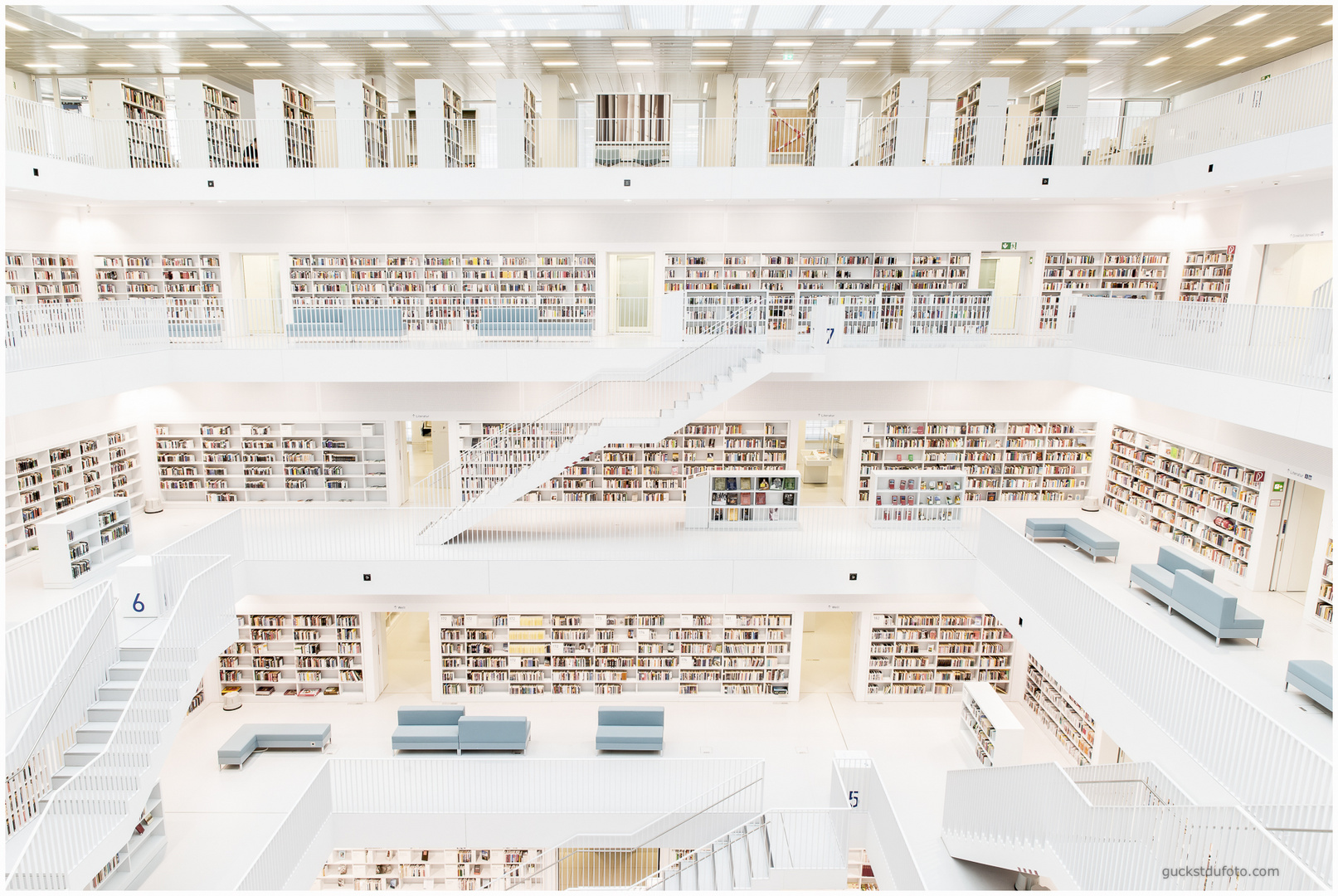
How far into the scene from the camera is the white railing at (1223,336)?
7.11 meters

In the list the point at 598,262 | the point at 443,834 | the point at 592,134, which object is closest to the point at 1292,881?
the point at 443,834

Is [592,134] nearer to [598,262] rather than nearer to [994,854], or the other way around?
[598,262]

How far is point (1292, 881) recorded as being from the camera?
14.9 ft

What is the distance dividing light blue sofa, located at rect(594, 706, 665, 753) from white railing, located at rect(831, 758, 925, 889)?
2493mm

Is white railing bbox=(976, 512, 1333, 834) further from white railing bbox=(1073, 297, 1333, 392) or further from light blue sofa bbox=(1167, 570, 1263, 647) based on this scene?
white railing bbox=(1073, 297, 1333, 392)

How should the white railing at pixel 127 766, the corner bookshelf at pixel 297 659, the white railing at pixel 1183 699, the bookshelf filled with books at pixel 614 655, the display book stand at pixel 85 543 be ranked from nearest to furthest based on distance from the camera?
the white railing at pixel 1183 699
the white railing at pixel 127 766
the display book stand at pixel 85 543
the corner bookshelf at pixel 297 659
the bookshelf filled with books at pixel 614 655

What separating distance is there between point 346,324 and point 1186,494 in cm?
1276

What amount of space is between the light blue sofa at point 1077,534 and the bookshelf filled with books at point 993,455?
2.31 metres

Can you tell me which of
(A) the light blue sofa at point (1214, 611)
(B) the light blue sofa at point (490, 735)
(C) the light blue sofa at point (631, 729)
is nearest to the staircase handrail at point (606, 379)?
(B) the light blue sofa at point (490, 735)

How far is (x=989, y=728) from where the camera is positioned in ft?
33.2

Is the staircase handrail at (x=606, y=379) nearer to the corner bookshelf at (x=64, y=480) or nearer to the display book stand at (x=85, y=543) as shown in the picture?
the display book stand at (x=85, y=543)

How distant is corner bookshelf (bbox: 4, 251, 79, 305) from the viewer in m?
11.1

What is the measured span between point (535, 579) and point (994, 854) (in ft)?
20.6

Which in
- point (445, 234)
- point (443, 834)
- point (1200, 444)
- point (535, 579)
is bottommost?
point (443, 834)
